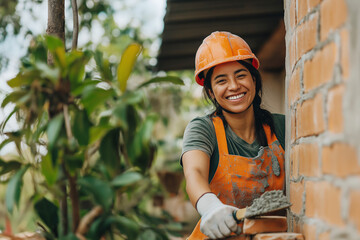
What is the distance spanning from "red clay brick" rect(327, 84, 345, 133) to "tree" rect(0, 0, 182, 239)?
1.92ft

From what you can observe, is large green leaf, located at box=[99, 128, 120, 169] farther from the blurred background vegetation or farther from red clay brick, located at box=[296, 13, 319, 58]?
red clay brick, located at box=[296, 13, 319, 58]

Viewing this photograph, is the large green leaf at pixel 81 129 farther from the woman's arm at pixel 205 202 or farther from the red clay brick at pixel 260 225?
the red clay brick at pixel 260 225

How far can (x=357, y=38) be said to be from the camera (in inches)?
42.4

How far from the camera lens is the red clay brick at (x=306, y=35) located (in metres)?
1.47

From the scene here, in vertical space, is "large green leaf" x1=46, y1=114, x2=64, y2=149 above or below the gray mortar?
above

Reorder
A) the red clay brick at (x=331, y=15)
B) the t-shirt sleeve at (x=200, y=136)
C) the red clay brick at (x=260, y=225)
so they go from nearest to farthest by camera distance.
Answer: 1. the red clay brick at (x=331, y=15)
2. the red clay brick at (x=260, y=225)
3. the t-shirt sleeve at (x=200, y=136)

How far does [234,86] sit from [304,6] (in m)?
0.64

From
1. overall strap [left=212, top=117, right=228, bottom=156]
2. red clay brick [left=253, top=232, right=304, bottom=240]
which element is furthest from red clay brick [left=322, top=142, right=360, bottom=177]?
overall strap [left=212, top=117, right=228, bottom=156]

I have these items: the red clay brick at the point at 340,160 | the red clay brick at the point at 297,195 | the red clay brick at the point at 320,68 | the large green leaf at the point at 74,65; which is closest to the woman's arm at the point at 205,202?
the red clay brick at the point at 297,195

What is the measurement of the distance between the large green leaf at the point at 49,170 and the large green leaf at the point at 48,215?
273mm

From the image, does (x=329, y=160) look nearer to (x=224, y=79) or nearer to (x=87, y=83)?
(x=87, y=83)

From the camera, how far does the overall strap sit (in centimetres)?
215

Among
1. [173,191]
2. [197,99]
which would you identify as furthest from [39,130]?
[197,99]

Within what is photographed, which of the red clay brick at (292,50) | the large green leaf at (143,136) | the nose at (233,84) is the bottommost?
the large green leaf at (143,136)
